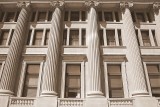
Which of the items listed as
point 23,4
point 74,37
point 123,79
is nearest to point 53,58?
point 74,37

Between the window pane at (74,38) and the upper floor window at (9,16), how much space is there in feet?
20.7

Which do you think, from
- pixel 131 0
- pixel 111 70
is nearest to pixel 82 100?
pixel 111 70

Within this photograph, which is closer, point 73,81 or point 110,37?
point 73,81

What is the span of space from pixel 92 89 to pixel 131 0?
11220mm

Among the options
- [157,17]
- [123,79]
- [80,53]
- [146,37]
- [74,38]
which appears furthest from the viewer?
[157,17]

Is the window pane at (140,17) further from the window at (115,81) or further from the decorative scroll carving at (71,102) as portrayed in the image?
the decorative scroll carving at (71,102)

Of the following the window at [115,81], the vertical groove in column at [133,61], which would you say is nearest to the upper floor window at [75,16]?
the vertical groove in column at [133,61]

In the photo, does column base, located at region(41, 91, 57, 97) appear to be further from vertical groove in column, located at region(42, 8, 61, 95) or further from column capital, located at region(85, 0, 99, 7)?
column capital, located at region(85, 0, 99, 7)

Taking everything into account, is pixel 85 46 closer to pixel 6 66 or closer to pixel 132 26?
pixel 132 26

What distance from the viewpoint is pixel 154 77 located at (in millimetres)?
18234

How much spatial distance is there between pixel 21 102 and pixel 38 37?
7.10 meters

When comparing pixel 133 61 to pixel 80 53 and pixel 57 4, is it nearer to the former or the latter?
pixel 80 53

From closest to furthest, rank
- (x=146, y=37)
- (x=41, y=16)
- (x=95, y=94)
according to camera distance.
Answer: (x=95, y=94), (x=146, y=37), (x=41, y=16)

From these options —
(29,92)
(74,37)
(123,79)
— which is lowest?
(29,92)
